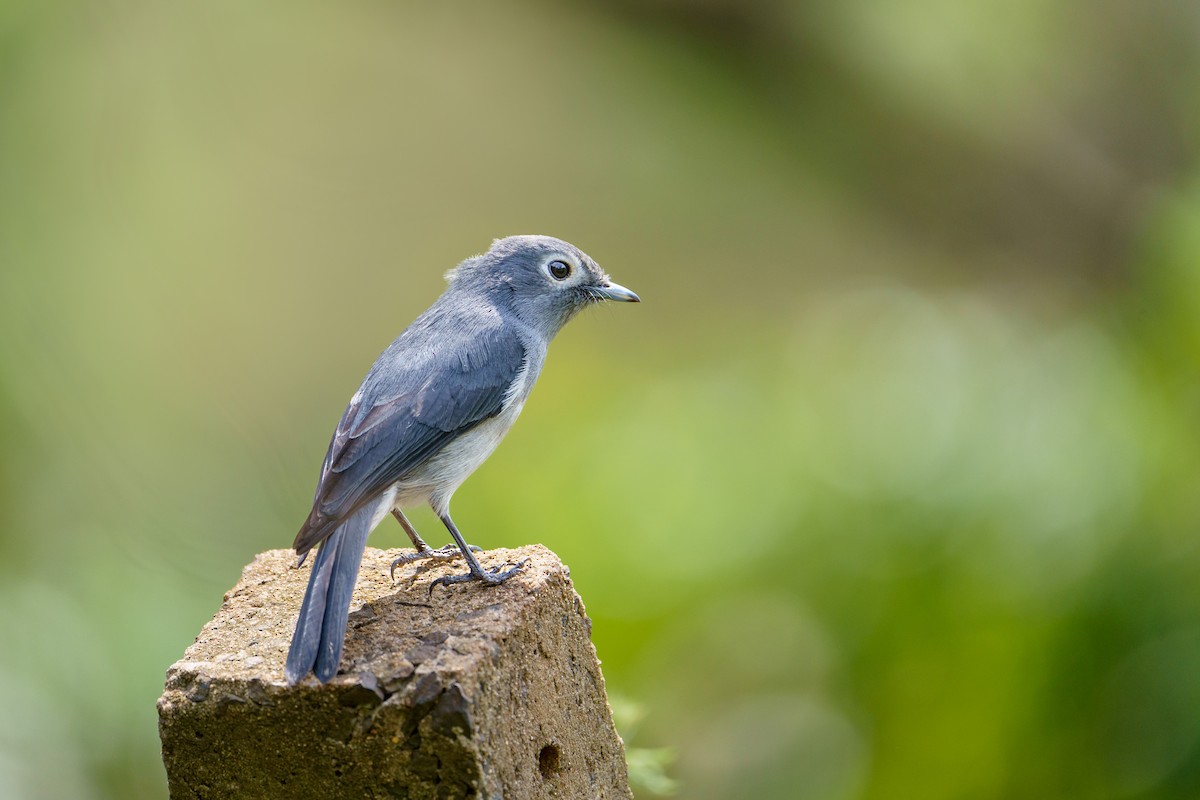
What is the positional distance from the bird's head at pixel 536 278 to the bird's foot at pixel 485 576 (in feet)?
2.40

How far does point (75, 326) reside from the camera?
22.9 ft

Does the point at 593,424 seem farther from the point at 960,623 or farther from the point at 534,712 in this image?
the point at 534,712

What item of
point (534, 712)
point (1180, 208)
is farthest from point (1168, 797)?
point (534, 712)

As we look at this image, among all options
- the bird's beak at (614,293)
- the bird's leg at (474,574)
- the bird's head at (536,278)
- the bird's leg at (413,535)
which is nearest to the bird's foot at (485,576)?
the bird's leg at (474,574)

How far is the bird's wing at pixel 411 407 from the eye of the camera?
8.73ft

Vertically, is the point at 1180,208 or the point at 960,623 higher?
the point at 1180,208

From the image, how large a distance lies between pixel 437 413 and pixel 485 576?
0.40 meters

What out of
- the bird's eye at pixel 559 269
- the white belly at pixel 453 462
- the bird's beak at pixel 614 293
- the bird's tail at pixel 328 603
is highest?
the bird's eye at pixel 559 269

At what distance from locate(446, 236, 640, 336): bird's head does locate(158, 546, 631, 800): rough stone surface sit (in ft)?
2.64

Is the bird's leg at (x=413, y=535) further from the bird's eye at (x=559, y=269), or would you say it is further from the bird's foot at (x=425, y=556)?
the bird's eye at (x=559, y=269)

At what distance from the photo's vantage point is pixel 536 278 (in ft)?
10.6

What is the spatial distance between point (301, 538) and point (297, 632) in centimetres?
30

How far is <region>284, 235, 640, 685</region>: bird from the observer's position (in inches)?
98.7

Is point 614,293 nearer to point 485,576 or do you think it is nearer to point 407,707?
point 485,576
